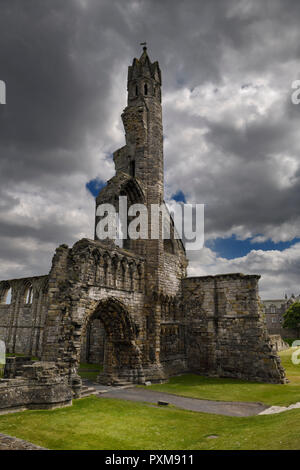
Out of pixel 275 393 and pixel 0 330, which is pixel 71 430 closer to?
pixel 275 393

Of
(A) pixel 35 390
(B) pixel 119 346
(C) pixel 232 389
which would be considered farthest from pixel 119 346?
(A) pixel 35 390

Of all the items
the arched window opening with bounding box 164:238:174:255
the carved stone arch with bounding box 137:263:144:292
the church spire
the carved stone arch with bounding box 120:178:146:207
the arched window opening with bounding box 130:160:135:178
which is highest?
the church spire

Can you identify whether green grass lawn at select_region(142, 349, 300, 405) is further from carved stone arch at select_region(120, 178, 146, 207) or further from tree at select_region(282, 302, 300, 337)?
tree at select_region(282, 302, 300, 337)

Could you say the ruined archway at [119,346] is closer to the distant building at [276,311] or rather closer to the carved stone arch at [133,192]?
the carved stone arch at [133,192]

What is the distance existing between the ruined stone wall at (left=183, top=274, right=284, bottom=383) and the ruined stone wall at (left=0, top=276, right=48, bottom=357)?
63.2ft

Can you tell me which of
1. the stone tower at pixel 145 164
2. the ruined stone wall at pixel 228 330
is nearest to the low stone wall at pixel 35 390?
the stone tower at pixel 145 164

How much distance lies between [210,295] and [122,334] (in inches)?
294

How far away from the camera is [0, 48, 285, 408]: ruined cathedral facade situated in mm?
15672

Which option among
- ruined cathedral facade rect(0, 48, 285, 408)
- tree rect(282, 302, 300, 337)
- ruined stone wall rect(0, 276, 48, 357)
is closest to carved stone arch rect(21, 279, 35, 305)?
ruined stone wall rect(0, 276, 48, 357)

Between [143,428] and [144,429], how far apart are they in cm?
11

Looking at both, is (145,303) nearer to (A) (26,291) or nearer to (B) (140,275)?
(B) (140,275)

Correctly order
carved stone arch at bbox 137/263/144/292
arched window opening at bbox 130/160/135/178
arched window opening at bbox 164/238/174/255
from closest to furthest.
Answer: carved stone arch at bbox 137/263/144/292 < arched window opening at bbox 130/160/135/178 < arched window opening at bbox 164/238/174/255

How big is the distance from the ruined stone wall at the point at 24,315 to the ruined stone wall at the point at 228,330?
19.3 meters

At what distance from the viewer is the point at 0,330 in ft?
132
